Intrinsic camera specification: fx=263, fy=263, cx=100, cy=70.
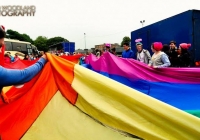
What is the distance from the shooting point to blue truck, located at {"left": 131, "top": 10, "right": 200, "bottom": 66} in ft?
29.0

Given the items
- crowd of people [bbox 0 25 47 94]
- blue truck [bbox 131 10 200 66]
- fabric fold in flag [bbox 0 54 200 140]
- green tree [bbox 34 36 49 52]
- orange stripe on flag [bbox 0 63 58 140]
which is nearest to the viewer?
fabric fold in flag [bbox 0 54 200 140]

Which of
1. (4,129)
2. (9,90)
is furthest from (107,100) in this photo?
(9,90)

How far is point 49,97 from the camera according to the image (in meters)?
2.79

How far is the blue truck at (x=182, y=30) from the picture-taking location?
348 inches

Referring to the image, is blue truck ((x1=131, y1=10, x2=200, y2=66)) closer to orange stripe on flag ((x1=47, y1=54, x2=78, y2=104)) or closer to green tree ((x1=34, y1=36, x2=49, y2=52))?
orange stripe on flag ((x1=47, y1=54, x2=78, y2=104))

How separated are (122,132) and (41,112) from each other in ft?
3.44

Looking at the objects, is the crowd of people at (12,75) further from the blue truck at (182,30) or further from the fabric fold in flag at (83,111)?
the blue truck at (182,30)

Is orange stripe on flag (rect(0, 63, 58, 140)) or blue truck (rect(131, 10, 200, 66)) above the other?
blue truck (rect(131, 10, 200, 66))

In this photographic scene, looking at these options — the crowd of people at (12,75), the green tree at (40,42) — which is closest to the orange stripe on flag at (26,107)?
the crowd of people at (12,75)

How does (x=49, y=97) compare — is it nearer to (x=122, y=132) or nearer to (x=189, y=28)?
(x=122, y=132)

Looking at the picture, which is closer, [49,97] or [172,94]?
[49,97]

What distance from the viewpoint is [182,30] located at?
374 inches

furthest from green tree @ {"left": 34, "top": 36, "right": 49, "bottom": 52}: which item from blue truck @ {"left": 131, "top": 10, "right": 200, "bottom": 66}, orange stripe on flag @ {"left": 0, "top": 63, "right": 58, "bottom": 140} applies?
orange stripe on flag @ {"left": 0, "top": 63, "right": 58, "bottom": 140}

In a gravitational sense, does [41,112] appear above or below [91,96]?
below
